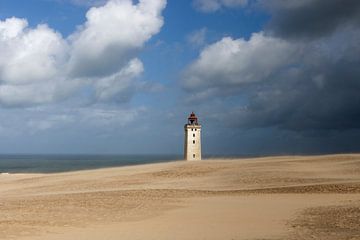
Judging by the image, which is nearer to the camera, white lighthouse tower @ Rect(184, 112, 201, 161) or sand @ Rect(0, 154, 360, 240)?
sand @ Rect(0, 154, 360, 240)

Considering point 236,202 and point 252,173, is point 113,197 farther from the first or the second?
point 252,173

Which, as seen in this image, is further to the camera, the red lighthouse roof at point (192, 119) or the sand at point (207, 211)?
the red lighthouse roof at point (192, 119)

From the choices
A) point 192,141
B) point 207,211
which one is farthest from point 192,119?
point 207,211

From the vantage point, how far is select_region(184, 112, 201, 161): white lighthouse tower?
66.0 meters

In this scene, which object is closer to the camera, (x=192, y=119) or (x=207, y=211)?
(x=207, y=211)

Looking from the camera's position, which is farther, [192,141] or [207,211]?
[192,141]

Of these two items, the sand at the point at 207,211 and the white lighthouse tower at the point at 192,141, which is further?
the white lighthouse tower at the point at 192,141

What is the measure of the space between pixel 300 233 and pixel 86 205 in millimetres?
11298

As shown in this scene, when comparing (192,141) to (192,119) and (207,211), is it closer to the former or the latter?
(192,119)

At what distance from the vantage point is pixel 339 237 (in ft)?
43.9

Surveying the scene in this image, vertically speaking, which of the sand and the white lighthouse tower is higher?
the white lighthouse tower

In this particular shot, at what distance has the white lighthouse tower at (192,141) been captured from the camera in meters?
66.0

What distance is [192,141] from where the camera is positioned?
219ft

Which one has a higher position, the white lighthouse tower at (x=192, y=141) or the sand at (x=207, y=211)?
the white lighthouse tower at (x=192, y=141)
